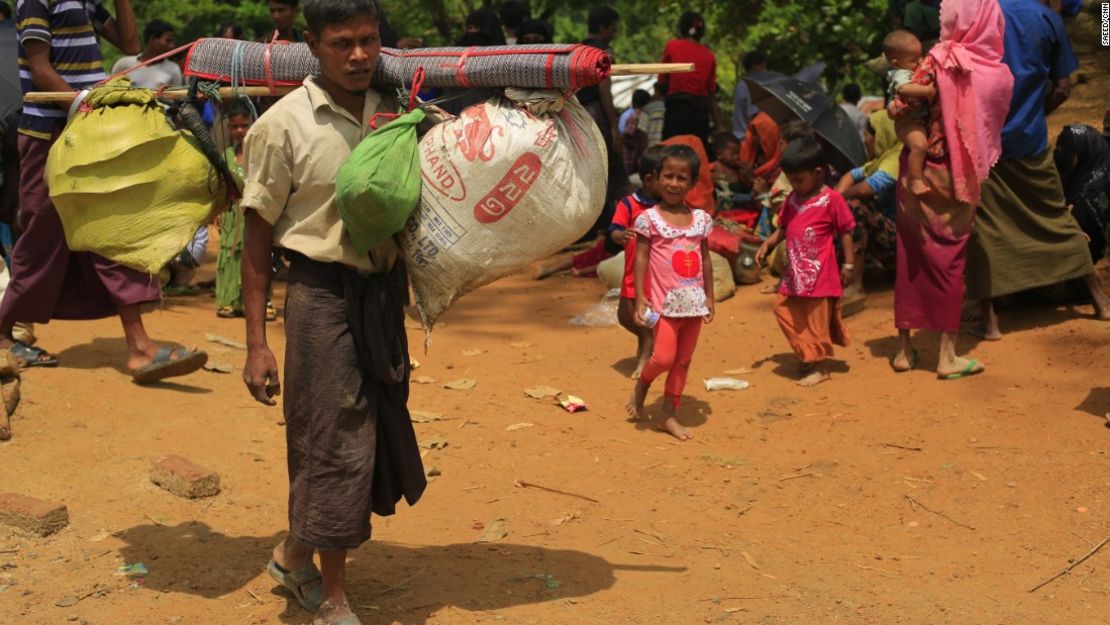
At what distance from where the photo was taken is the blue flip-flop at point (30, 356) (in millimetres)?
6367

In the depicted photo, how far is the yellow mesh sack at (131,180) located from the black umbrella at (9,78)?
219 centimetres

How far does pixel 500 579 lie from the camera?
4.46 m

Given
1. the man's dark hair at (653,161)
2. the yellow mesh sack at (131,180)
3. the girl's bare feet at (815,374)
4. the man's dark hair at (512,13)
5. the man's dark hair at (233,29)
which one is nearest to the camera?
the yellow mesh sack at (131,180)

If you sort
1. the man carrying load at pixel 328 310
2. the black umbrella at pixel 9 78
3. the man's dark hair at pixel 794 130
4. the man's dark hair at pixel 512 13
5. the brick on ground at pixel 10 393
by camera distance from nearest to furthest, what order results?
the man carrying load at pixel 328 310 < the brick on ground at pixel 10 393 < the black umbrella at pixel 9 78 < the man's dark hair at pixel 794 130 < the man's dark hair at pixel 512 13

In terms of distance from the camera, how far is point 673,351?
20.8ft

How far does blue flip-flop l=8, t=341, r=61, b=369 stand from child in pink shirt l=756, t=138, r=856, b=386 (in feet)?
12.5

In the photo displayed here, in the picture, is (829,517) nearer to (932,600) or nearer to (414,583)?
(932,600)

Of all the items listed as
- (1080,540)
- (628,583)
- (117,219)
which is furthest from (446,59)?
(1080,540)

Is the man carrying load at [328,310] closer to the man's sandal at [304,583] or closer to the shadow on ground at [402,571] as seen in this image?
the man's sandal at [304,583]

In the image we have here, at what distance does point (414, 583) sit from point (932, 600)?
1767 millimetres

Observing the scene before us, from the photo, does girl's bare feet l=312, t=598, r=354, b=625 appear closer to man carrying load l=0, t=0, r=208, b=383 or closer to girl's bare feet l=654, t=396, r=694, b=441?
man carrying load l=0, t=0, r=208, b=383

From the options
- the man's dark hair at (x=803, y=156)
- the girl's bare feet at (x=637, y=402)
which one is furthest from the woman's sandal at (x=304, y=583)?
the man's dark hair at (x=803, y=156)

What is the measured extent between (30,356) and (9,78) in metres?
1.58

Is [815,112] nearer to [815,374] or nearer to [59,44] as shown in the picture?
[815,374]
